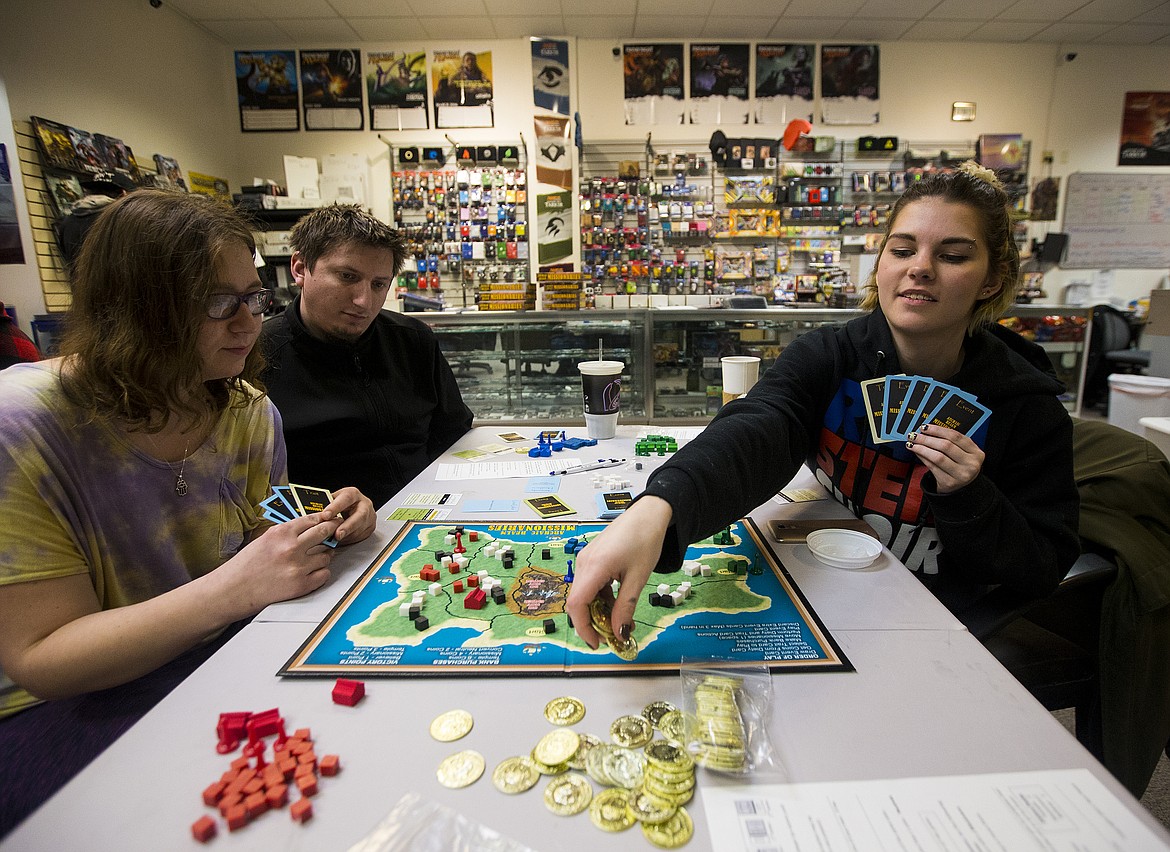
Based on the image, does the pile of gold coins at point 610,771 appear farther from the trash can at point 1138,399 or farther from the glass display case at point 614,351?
the trash can at point 1138,399

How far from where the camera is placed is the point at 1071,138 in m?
6.18

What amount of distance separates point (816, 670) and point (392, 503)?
1126 millimetres

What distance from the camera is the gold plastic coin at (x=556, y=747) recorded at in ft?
2.35

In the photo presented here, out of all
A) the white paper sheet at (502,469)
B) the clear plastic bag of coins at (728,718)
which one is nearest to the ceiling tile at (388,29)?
the white paper sheet at (502,469)

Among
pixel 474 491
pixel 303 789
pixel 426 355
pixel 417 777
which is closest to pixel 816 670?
pixel 417 777

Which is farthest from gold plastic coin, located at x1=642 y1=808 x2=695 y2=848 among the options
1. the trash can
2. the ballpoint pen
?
the trash can

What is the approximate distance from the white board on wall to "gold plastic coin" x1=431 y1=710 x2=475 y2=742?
7972mm

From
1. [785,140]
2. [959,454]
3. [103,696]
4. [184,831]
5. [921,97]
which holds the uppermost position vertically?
[921,97]

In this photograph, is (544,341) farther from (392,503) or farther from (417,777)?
(417,777)

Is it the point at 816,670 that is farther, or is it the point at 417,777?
the point at 816,670

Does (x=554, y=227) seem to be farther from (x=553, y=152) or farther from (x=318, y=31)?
(x=318, y=31)

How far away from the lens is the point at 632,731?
2.52 ft

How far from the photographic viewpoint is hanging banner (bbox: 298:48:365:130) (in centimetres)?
588

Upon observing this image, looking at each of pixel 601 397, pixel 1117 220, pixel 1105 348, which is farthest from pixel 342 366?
pixel 1117 220
